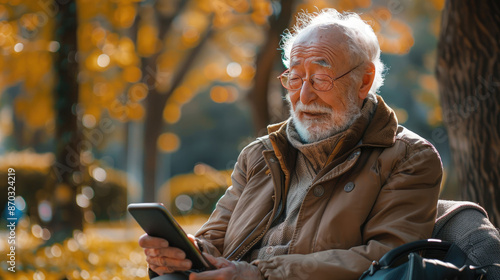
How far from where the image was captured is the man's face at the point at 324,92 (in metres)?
3.37

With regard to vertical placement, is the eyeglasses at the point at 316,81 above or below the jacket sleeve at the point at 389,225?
above

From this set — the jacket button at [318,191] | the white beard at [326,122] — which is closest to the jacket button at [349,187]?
the jacket button at [318,191]

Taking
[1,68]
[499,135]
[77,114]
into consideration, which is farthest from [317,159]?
[1,68]

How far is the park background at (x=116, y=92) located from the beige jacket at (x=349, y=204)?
2412mm

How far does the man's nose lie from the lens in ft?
11.1

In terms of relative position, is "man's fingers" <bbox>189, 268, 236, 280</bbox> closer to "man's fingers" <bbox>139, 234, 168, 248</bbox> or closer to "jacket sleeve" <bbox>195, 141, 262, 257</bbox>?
"man's fingers" <bbox>139, 234, 168, 248</bbox>

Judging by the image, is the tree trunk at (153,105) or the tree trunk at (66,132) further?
the tree trunk at (153,105)

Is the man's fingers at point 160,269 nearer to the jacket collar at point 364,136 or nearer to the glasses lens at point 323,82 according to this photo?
the jacket collar at point 364,136

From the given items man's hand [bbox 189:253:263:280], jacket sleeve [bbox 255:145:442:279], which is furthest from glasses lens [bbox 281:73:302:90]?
man's hand [bbox 189:253:263:280]

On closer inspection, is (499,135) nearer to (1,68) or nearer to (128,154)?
(1,68)

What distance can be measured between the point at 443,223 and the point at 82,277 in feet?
14.1

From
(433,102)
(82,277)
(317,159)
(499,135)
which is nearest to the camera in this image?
(317,159)

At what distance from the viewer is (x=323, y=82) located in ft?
11.1

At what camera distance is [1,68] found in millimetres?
13336
